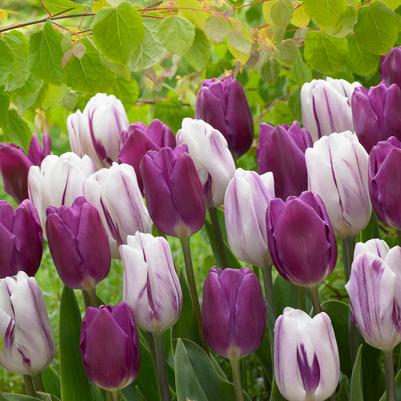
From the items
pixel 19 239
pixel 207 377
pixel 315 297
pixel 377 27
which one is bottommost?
pixel 207 377

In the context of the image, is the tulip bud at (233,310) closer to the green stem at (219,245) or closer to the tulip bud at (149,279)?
the tulip bud at (149,279)

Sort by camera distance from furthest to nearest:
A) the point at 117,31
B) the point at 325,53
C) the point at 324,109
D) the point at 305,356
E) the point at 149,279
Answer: the point at 325,53
the point at 324,109
the point at 117,31
the point at 149,279
the point at 305,356

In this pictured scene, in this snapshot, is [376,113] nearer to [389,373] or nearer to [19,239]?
[389,373]

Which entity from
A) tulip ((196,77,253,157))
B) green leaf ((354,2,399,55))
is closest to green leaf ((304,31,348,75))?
green leaf ((354,2,399,55))

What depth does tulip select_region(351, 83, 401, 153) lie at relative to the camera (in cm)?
148

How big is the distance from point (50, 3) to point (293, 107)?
0.73 metres

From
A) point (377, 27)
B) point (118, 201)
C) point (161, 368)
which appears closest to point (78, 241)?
point (118, 201)

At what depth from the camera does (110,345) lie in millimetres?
1207

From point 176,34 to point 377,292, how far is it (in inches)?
22.0

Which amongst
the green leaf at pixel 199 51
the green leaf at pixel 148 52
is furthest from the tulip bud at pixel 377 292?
the green leaf at pixel 199 51

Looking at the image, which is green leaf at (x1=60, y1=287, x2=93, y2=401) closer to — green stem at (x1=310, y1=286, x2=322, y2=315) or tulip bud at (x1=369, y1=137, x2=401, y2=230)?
green stem at (x1=310, y1=286, x2=322, y2=315)

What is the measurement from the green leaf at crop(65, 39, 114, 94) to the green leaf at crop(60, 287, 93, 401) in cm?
34

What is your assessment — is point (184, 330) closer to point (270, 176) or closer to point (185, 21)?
point (270, 176)

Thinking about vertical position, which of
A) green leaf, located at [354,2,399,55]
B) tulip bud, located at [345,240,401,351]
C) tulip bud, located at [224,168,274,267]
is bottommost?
tulip bud, located at [345,240,401,351]
